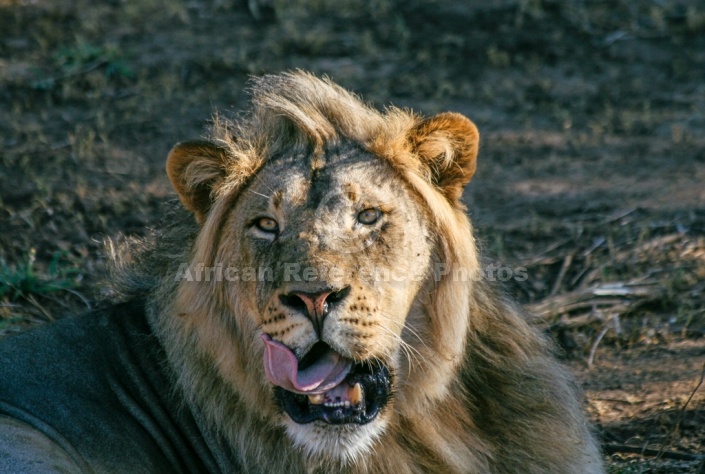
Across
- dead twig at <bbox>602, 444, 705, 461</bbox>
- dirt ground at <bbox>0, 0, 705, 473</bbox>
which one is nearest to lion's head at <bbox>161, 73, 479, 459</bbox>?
dirt ground at <bbox>0, 0, 705, 473</bbox>

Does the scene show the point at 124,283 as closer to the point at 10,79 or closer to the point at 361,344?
the point at 361,344

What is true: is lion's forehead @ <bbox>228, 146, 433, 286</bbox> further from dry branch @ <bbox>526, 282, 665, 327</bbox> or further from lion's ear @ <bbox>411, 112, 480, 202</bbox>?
dry branch @ <bbox>526, 282, 665, 327</bbox>

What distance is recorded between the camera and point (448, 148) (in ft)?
14.4

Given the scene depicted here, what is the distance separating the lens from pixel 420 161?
14.5 feet

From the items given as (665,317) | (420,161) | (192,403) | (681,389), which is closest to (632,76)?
(665,317)

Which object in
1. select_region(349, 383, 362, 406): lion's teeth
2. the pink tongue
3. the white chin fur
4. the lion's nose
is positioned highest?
the lion's nose

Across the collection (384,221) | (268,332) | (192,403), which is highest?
(384,221)

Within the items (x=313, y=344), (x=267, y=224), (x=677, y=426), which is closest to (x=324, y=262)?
(x=313, y=344)

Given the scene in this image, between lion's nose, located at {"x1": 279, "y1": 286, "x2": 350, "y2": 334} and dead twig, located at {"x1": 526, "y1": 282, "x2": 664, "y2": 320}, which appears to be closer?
lion's nose, located at {"x1": 279, "y1": 286, "x2": 350, "y2": 334}

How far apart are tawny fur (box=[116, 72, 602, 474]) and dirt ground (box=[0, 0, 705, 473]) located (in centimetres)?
74

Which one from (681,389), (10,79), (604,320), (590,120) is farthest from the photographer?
(10,79)

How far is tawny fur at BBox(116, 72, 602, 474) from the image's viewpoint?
4.36 m

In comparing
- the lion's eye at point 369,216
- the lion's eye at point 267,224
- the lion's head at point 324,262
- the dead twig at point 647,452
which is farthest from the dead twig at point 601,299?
the lion's eye at point 267,224

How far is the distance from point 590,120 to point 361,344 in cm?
535
